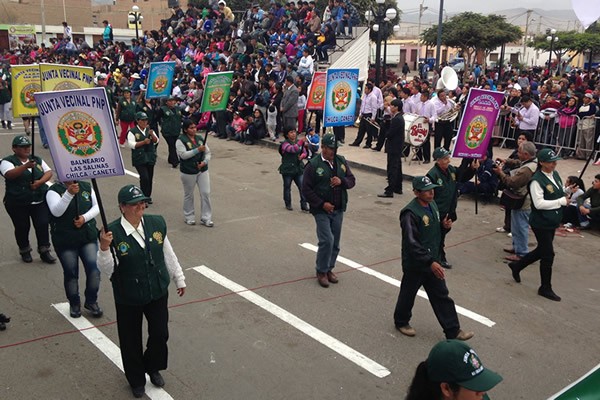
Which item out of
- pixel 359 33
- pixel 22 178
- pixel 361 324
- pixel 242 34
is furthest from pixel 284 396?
pixel 242 34

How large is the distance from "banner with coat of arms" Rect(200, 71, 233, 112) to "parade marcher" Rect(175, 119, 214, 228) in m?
1.26

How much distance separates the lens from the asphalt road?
5254mm

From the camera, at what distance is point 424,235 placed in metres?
5.79

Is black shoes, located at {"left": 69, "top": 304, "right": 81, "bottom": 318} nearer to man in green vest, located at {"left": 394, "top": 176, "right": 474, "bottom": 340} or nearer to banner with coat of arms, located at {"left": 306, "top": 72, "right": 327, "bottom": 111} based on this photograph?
man in green vest, located at {"left": 394, "top": 176, "right": 474, "bottom": 340}

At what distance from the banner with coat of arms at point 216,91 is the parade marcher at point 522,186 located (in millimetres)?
5515

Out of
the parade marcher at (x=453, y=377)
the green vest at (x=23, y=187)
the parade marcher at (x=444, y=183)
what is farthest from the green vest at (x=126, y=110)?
the parade marcher at (x=453, y=377)

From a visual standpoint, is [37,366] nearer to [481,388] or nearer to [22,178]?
[22,178]

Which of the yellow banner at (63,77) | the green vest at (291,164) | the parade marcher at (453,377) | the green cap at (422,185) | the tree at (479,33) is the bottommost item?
the green vest at (291,164)

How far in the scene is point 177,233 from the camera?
9.56m

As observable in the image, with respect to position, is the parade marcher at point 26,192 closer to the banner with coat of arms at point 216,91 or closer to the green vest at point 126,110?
the banner with coat of arms at point 216,91

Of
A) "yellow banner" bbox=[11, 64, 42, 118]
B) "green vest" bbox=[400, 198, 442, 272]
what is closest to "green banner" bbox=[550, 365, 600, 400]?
"green vest" bbox=[400, 198, 442, 272]

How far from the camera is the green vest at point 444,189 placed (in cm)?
752

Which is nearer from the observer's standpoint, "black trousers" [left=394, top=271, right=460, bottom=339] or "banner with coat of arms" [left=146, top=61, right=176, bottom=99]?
"black trousers" [left=394, top=271, right=460, bottom=339]

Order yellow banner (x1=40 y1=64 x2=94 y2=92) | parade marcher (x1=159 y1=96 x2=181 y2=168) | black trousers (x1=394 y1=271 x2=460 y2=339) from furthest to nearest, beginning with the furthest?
parade marcher (x1=159 y1=96 x2=181 y2=168) → yellow banner (x1=40 y1=64 x2=94 y2=92) → black trousers (x1=394 y1=271 x2=460 y2=339)
